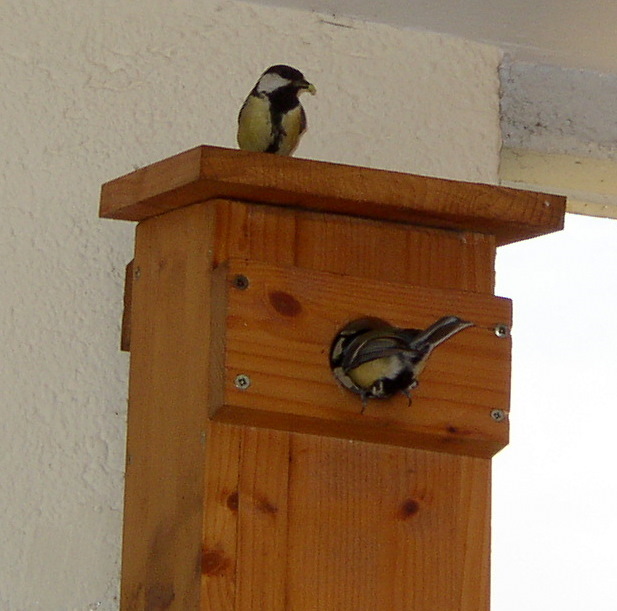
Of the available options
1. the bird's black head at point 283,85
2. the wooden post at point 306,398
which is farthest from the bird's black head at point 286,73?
the wooden post at point 306,398

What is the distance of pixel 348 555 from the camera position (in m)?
1.19

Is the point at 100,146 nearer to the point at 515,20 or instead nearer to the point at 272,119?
the point at 272,119

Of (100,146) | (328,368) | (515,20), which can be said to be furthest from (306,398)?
(515,20)

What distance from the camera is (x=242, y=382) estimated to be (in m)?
1.14

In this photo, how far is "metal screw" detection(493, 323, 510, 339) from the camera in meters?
1.22

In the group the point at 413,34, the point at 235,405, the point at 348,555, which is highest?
the point at 413,34

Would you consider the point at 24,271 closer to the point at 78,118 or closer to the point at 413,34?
the point at 78,118

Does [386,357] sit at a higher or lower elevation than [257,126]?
lower

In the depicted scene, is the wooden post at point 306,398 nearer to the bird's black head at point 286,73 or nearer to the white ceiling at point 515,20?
the bird's black head at point 286,73

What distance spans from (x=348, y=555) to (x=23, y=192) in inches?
17.8

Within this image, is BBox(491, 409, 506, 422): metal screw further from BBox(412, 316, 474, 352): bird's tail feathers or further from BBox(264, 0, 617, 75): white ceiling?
BBox(264, 0, 617, 75): white ceiling

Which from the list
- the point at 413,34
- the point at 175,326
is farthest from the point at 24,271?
the point at 413,34

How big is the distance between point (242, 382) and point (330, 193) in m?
0.16

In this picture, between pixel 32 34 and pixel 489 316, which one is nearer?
pixel 489 316
